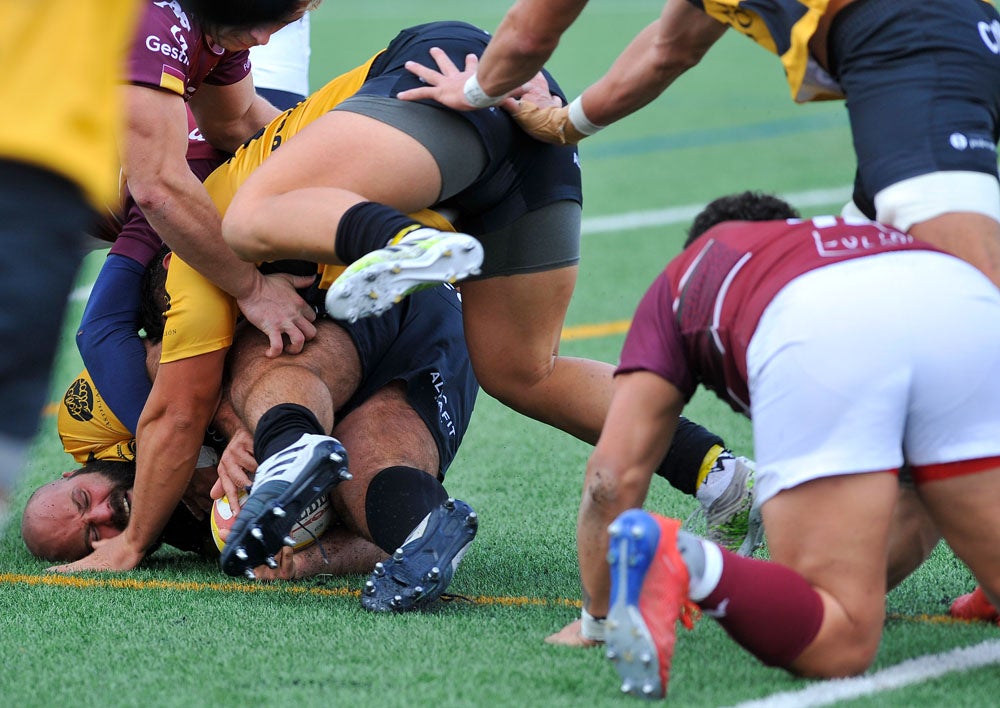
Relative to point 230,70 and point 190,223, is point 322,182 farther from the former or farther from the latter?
point 230,70

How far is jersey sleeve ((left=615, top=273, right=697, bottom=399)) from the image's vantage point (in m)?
2.80

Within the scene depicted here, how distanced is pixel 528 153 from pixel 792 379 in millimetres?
1474

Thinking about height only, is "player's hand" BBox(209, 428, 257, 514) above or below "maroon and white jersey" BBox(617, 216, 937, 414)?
below

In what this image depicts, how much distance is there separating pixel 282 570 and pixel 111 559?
1.73 feet

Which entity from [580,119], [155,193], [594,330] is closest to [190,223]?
[155,193]

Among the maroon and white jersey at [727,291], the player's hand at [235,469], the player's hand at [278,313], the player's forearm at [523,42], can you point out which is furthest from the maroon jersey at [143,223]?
the maroon and white jersey at [727,291]

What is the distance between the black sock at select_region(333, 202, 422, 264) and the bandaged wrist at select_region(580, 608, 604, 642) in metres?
0.95

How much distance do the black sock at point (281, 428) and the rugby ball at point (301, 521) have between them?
0.22 meters

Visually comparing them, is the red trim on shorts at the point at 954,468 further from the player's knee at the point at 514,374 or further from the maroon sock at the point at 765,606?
the player's knee at the point at 514,374

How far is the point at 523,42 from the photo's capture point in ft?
11.5

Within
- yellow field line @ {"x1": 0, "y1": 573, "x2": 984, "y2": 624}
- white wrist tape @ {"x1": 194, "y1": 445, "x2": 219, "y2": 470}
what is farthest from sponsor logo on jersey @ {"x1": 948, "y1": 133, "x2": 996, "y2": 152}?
white wrist tape @ {"x1": 194, "y1": 445, "x2": 219, "y2": 470}

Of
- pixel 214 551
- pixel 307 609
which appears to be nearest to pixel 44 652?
pixel 307 609

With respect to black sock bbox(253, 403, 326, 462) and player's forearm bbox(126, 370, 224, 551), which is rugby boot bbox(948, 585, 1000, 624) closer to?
black sock bbox(253, 403, 326, 462)

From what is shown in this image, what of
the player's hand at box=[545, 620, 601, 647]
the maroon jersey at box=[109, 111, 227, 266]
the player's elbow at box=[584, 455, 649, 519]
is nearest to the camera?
the player's elbow at box=[584, 455, 649, 519]
